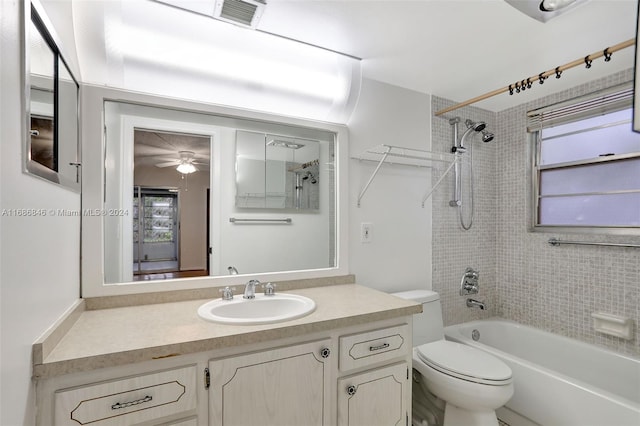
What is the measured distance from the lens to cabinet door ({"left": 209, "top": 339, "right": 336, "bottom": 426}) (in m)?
1.06

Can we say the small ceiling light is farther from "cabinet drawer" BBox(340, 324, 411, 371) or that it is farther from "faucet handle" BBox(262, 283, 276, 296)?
"faucet handle" BBox(262, 283, 276, 296)

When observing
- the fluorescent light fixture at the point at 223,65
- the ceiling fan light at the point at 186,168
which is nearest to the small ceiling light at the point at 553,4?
the fluorescent light fixture at the point at 223,65

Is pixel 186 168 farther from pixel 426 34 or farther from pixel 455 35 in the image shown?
pixel 455 35

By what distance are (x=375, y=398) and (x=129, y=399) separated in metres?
0.97

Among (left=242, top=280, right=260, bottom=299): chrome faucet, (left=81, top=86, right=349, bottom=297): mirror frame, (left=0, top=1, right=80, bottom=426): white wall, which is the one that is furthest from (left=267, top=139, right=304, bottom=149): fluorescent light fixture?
(left=0, top=1, right=80, bottom=426): white wall

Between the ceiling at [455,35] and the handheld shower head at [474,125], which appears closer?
the ceiling at [455,35]

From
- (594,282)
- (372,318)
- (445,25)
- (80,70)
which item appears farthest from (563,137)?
(80,70)

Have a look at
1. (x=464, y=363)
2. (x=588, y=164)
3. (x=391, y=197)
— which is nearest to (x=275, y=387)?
(x=464, y=363)

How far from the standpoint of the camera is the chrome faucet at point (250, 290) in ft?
4.91

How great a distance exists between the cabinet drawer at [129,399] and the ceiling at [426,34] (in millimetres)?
1224

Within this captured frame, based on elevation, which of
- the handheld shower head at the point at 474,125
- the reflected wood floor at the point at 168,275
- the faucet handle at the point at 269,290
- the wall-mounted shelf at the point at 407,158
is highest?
the handheld shower head at the point at 474,125

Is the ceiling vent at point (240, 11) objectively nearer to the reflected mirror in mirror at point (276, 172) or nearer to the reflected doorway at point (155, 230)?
the reflected mirror in mirror at point (276, 172)

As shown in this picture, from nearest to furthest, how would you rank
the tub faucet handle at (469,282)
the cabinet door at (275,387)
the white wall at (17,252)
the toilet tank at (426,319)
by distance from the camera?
the white wall at (17,252), the cabinet door at (275,387), the toilet tank at (426,319), the tub faucet handle at (469,282)

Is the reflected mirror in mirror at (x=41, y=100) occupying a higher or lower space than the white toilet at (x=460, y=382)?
higher
